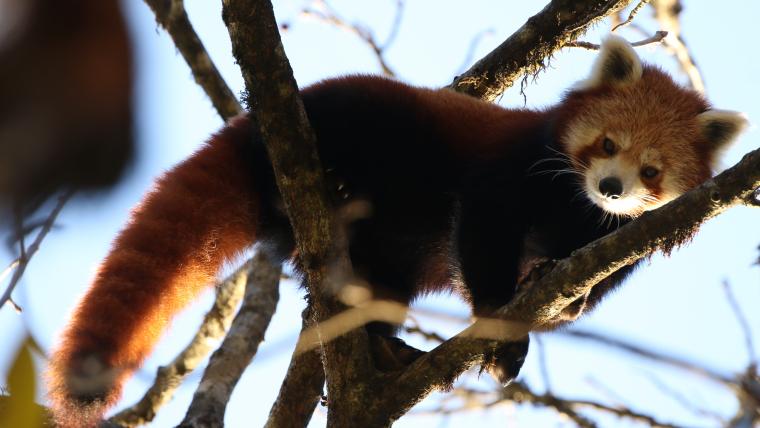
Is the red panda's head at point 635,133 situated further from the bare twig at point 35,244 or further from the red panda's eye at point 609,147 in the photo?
the bare twig at point 35,244

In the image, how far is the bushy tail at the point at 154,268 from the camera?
9.16ft

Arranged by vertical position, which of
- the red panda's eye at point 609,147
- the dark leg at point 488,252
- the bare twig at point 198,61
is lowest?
the dark leg at point 488,252

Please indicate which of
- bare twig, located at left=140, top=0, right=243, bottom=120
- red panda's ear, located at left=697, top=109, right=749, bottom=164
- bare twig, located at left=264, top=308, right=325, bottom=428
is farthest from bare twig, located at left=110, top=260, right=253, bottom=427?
red panda's ear, located at left=697, top=109, right=749, bottom=164

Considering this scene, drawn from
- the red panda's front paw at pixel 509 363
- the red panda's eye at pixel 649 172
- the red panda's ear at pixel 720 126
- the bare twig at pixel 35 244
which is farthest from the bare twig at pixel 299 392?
the red panda's ear at pixel 720 126

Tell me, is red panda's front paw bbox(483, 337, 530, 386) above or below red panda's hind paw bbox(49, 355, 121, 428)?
above

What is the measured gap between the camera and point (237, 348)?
4.90 metres

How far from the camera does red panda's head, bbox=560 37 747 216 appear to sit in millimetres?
4066

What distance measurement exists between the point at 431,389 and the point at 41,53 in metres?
2.53

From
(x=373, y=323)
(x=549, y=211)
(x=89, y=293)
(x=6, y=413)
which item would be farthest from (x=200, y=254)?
(x=6, y=413)

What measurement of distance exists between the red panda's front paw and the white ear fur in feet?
5.37

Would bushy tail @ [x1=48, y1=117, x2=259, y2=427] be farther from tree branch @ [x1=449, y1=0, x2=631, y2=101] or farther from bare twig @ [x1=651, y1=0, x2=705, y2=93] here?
bare twig @ [x1=651, y1=0, x2=705, y2=93]

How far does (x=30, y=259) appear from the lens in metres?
1.63

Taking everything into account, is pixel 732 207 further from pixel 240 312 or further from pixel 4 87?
pixel 240 312

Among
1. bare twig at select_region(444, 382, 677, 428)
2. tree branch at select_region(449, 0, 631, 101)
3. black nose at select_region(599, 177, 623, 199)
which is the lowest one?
bare twig at select_region(444, 382, 677, 428)
